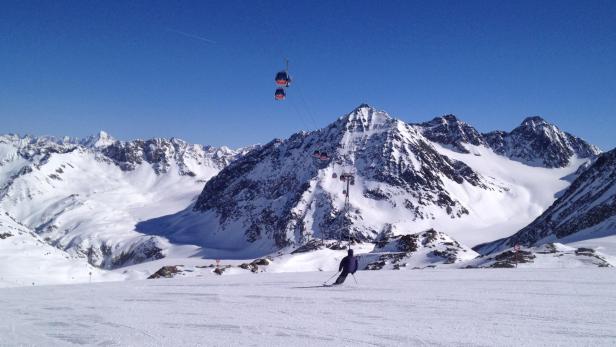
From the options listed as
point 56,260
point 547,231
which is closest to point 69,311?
point 547,231

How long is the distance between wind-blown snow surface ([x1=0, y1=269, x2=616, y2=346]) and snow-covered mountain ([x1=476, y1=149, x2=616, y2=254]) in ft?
198

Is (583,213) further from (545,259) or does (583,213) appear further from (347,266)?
(347,266)

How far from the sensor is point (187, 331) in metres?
10.6

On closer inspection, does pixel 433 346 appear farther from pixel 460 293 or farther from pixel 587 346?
pixel 460 293

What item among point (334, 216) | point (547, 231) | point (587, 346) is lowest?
point (587, 346)

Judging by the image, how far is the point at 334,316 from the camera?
11773 mm

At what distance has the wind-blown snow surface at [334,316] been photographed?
373 inches

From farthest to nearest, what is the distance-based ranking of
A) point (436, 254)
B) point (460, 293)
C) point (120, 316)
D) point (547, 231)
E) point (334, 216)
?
1. point (334, 216)
2. point (547, 231)
3. point (436, 254)
4. point (460, 293)
5. point (120, 316)

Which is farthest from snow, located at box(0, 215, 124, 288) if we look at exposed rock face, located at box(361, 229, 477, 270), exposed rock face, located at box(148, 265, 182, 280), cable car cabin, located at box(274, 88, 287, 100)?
cable car cabin, located at box(274, 88, 287, 100)

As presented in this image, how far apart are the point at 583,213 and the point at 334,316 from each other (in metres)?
89.6

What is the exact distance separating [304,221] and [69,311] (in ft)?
551

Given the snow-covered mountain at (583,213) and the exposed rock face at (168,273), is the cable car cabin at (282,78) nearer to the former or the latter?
the exposed rock face at (168,273)

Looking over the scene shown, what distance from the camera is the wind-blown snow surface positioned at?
9.48 metres

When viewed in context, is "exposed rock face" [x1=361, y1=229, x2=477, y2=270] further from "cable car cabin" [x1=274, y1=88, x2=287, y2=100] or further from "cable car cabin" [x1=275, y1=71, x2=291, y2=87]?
"cable car cabin" [x1=275, y1=71, x2=291, y2=87]
